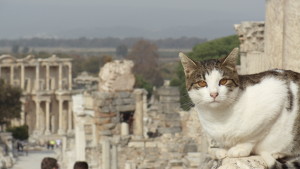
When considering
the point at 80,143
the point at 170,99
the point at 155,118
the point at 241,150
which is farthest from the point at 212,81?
the point at 155,118

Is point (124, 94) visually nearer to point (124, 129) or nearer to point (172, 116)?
point (124, 129)

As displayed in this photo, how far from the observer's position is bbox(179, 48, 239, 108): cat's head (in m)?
5.41

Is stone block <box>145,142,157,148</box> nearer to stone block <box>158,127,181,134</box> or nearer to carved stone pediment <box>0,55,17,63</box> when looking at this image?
stone block <box>158,127,181,134</box>

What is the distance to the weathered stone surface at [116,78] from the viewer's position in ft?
76.1

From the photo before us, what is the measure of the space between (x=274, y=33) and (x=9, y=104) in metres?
66.7

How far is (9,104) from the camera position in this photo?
73938mm

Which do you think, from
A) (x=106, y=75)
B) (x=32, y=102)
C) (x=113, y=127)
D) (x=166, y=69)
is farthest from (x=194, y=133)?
(x=166, y=69)

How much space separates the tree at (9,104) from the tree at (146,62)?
5328 centimetres

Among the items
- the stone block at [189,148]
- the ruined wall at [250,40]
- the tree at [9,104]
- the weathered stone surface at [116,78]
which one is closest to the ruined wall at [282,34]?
the ruined wall at [250,40]

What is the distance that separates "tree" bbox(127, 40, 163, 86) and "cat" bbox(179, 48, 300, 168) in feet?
400

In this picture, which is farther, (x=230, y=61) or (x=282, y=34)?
(x=282, y=34)

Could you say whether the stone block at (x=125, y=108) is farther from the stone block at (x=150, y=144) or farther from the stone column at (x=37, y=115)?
the stone column at (x=37, y=115)

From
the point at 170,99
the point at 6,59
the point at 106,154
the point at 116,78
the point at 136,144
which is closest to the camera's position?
the point at 106,154

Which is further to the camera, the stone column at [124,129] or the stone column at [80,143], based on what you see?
the stone column at [80,143]
